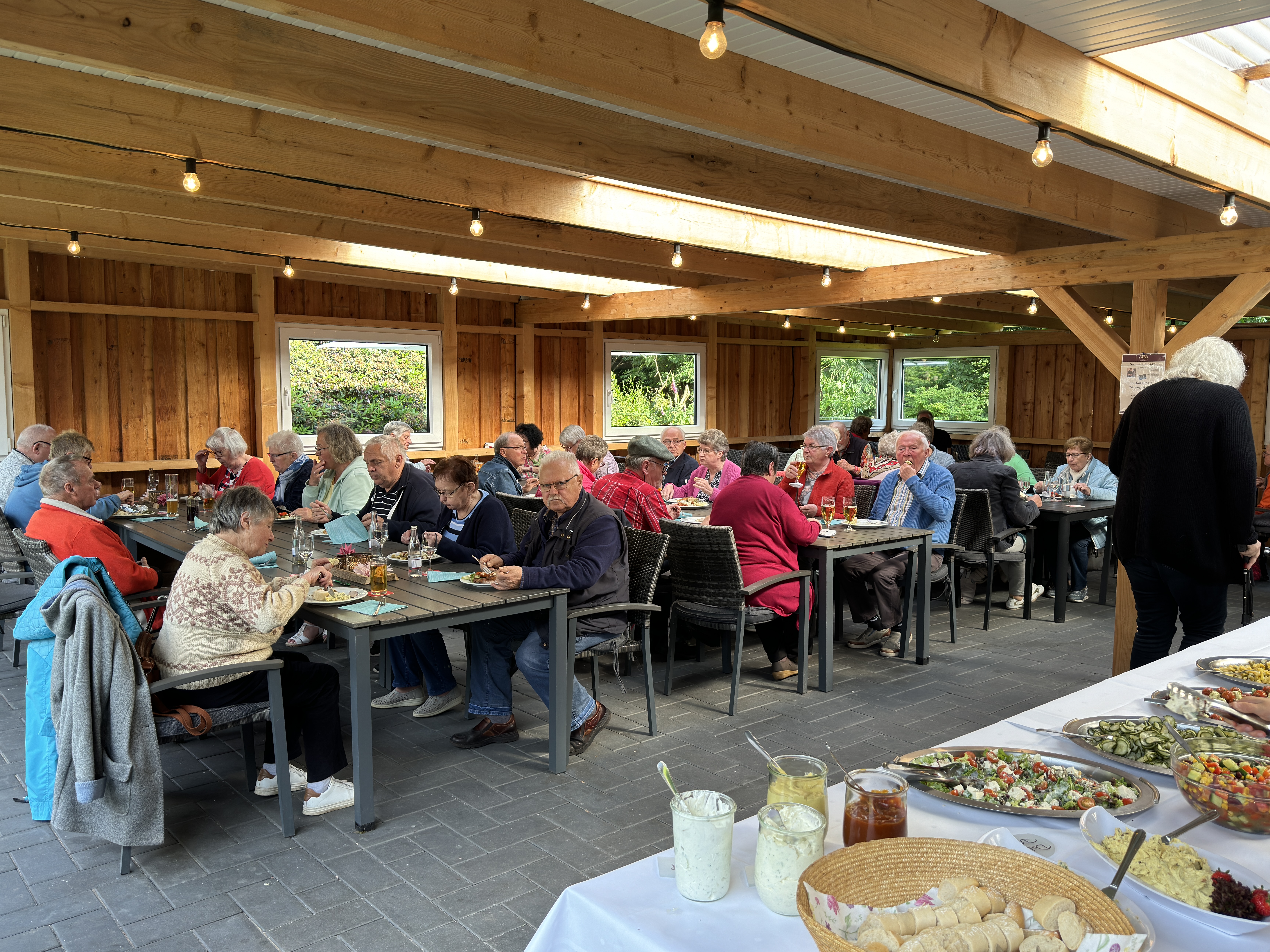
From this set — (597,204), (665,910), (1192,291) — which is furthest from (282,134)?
(1192,291)

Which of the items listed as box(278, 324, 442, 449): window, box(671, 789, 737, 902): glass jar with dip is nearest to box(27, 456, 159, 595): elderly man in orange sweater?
box(671, 789, 737, 902): glass jar with dip

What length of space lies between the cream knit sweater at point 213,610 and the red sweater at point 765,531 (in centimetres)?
235

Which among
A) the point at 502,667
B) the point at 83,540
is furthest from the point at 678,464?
the point at 83,540

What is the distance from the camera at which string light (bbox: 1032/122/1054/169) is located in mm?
3465

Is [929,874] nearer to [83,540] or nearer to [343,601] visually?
[343,601]

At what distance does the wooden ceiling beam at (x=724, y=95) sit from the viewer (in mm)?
2740

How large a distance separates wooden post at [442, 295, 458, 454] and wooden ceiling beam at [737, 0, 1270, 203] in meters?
7.63

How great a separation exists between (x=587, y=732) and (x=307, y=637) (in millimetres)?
2624

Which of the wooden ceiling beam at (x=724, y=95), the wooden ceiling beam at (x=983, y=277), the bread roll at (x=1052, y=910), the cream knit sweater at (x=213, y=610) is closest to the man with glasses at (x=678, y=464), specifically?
the wooden ceiling beam at (x=983, y=277)


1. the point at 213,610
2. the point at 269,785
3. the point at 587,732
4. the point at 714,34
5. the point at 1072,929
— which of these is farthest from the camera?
the point at 587,732

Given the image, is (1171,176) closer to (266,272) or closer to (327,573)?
(327,573)

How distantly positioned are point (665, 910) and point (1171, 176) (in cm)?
565

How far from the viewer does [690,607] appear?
4.58 meters

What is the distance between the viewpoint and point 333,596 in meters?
3.40
